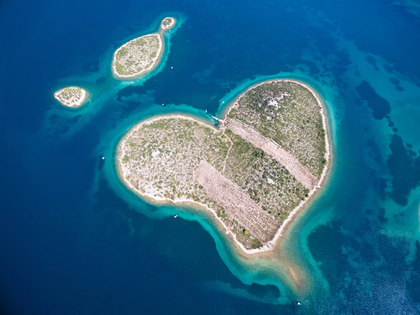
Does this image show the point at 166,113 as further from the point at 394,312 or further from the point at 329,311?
the point at 394,312

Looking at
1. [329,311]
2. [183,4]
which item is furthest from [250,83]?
[329,311]

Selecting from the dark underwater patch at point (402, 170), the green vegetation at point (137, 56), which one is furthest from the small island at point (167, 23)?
the dark underwater patch at point (402, 170)

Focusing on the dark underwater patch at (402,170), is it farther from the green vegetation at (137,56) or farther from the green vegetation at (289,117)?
the green vegetation at (137,56)

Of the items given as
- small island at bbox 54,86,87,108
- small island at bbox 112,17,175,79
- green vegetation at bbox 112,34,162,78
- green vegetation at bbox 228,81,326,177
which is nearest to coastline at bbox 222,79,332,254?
green vegetation at bbox 228,81,326,177

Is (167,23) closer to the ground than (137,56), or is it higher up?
higher up

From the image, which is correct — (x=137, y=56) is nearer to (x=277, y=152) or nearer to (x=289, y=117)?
(x=289, y=117)

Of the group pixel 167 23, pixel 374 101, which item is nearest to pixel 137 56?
pixel 167 23

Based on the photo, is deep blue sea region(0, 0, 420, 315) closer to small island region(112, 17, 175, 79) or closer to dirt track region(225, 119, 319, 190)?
small island region(112, 17, 175, 79)
